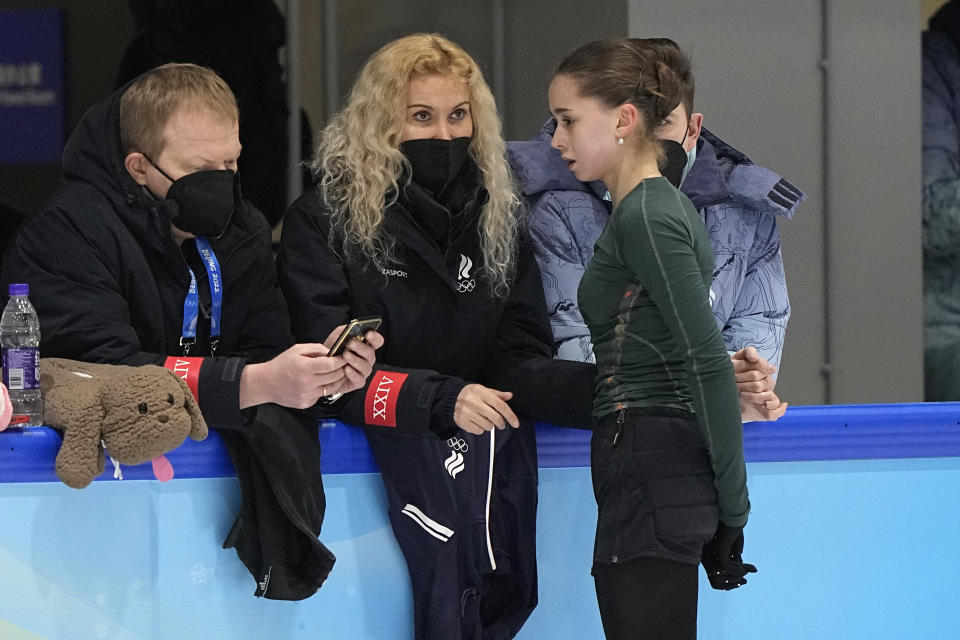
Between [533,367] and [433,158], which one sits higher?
[433,158]

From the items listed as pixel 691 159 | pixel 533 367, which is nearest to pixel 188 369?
pixel 533 367

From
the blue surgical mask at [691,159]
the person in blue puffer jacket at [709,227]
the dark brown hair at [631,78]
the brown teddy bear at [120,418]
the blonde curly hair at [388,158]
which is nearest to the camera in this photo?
the brown teddy bear at [120,418]

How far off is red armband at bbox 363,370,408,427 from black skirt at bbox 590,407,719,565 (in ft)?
1.57

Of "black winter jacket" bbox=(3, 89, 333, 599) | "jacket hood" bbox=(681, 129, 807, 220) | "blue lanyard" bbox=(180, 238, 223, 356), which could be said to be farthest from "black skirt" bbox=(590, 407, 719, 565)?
"jacket hood" bbox=(681, 129, 807, 220)

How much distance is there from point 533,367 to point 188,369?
0.74 meters

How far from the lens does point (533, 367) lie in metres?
2.79

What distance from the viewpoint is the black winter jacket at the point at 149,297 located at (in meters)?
2.47

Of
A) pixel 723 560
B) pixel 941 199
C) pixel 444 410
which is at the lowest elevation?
pixel 723 560

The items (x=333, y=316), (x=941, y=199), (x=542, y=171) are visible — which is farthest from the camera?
(x=941, y=199)

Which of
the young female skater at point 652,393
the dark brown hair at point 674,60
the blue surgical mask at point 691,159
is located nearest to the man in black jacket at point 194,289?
the young female skater at point 652,393

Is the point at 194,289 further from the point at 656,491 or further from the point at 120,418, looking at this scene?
the point at 656,491

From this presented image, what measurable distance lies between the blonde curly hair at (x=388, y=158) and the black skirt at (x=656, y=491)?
29.0 inches

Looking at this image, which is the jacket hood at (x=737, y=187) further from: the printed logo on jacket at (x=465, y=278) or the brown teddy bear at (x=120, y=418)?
the brown teddy bear at (x=120, y=418)

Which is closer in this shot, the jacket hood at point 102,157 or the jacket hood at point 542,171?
the jacket hood at point 102,157
